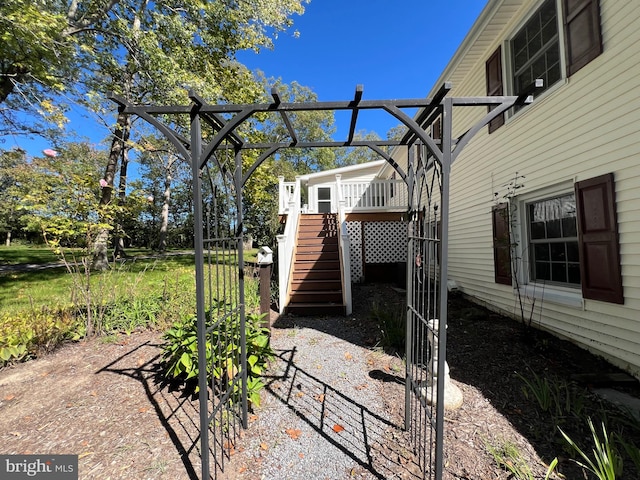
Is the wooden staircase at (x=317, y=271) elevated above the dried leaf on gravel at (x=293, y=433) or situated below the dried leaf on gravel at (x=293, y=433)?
above

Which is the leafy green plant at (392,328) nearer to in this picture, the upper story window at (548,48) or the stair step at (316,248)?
the stair step at (316,248)

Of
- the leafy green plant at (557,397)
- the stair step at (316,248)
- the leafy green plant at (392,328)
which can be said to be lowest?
the leafy green plant at (557,397)

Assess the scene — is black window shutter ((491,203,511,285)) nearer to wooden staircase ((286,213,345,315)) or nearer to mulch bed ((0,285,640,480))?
mulch bed ((0,285,640,480))

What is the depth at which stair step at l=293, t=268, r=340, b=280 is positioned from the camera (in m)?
6.70

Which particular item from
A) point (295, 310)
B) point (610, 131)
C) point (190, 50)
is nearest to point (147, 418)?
point (295, 310)

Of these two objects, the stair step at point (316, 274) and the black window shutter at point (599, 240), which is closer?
the black window shutter at point (599, 240)

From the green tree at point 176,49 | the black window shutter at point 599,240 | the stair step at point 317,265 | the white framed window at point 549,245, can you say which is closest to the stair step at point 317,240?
the stair step at point 317,265

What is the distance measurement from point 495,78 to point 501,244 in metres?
2.84

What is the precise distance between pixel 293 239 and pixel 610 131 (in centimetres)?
600

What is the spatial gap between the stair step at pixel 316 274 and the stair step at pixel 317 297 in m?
0.58

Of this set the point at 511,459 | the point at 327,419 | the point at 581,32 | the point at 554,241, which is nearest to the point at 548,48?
the point at 581,32

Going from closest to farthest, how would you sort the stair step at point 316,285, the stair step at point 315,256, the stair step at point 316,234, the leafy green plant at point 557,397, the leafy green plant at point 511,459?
the leafy green plant at point 511,459 → the leafy green plant at point 557,397 → the stair step at point 316,285 → the stair step at point 315,256 → the stair step at point 316,234

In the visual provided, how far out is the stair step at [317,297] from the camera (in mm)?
6055

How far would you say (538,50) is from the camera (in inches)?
172
